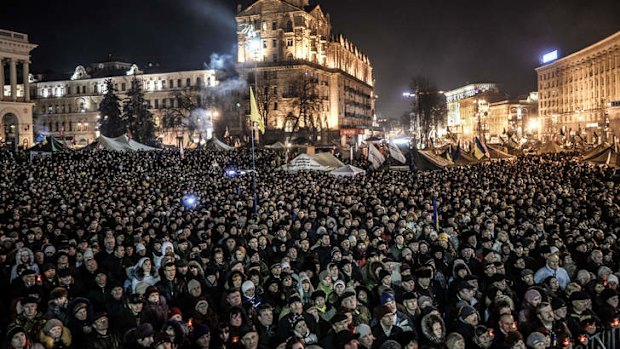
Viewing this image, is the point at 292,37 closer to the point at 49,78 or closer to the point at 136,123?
the point at 136,123

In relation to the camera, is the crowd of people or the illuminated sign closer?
the crowd of people

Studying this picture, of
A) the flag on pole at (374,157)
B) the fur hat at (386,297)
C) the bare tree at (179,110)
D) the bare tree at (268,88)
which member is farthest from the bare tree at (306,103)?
the fur hat at (386,297)

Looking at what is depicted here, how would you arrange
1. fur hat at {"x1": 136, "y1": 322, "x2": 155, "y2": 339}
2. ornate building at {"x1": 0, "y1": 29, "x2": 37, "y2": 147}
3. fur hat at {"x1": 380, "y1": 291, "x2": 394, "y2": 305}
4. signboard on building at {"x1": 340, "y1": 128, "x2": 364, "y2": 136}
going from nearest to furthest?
fur hat at {"x1": 136, "y1": 322, "x2": 155, "y2": 339} < fur hat at {"x1": 380, "y1": 291, "x2": 394, "y2": 305} < ornate building at {"x1": 0, "y1": 29, "x2": 37, "y2": 147} < signboard on building at {"x1": 340, "y1": 128, "x2": 364, "y2": 136}

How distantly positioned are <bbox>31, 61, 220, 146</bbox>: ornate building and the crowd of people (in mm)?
72688

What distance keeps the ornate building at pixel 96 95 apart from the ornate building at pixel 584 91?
177 feet

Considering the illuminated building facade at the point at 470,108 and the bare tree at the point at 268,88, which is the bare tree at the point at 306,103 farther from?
the illuminated building facade at the point at 470,108

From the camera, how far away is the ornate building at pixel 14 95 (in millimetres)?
63594

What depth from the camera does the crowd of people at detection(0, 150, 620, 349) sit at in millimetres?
6641

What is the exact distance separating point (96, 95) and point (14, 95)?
111ft

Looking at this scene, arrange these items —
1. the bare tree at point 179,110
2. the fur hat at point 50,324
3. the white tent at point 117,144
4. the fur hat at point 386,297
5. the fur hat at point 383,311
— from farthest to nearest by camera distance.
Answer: the bare tree at point 179,110
the white tent at point 117,144
the fur hat at point 386,297
the fur hat at point 383,311
the fur hat at point 50,324

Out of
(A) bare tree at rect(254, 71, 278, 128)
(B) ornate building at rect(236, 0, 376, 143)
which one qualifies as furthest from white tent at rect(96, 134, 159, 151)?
(A) bare tree at rect(254, 71, 278, 128)

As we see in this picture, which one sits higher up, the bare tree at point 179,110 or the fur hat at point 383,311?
the bare tree at point 179,110

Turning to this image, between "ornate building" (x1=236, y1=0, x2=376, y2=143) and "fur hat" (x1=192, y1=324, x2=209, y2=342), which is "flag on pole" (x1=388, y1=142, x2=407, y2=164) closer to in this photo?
"fur hat" (x1=192, y1=324, x2=209, y2=342)

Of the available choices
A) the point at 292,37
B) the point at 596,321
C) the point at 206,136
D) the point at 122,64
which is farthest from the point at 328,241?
the point at 122,64
